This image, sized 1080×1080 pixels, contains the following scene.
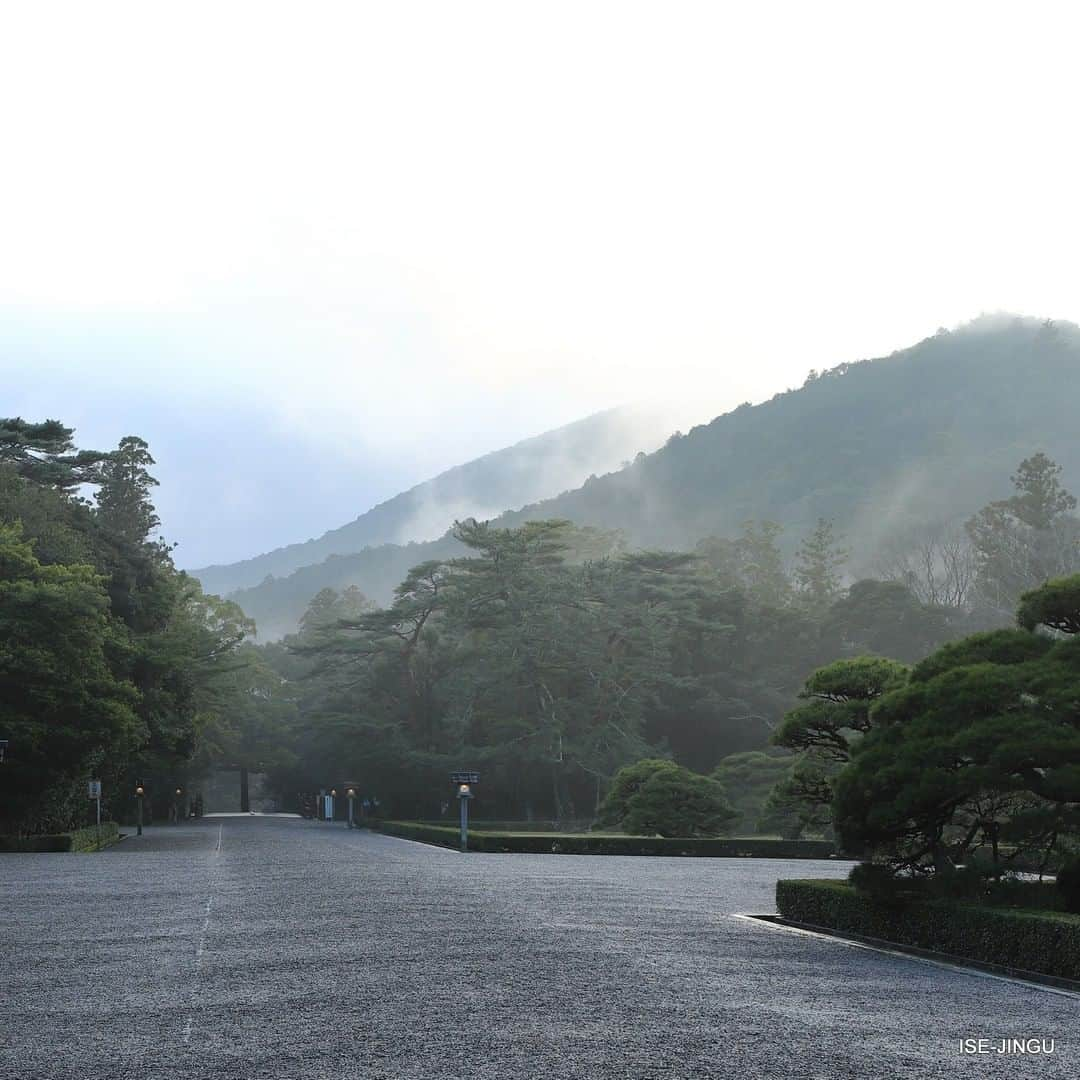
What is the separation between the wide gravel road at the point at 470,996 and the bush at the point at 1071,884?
77.9 inches

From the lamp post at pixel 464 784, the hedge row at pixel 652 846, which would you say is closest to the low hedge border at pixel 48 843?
the lamp post at pixel 464 784

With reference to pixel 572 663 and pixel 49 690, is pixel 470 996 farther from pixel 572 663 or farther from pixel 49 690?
pixel 572 663

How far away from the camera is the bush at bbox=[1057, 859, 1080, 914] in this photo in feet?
51.1

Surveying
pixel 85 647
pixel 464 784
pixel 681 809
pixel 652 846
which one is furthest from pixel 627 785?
pixel 85 647

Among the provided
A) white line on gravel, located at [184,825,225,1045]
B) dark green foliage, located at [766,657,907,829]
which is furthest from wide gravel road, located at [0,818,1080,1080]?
dark green foliage, located at [766,657,907,829]

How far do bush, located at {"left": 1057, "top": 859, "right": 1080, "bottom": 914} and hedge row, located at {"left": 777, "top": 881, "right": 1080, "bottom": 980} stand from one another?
27.5 inches

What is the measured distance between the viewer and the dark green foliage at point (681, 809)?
48.7 meters

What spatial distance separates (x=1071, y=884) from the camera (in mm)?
15625

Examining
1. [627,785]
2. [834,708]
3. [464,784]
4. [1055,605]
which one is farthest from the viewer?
[627,785]

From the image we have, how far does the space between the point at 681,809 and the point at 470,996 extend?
37854 millimetres

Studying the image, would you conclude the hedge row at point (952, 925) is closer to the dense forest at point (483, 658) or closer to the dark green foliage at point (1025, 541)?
the dense forest at point (483, 658)

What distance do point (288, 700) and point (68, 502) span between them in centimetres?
5230

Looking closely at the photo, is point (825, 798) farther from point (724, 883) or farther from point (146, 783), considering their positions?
point (146, 783)

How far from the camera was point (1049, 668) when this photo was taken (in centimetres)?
1633
